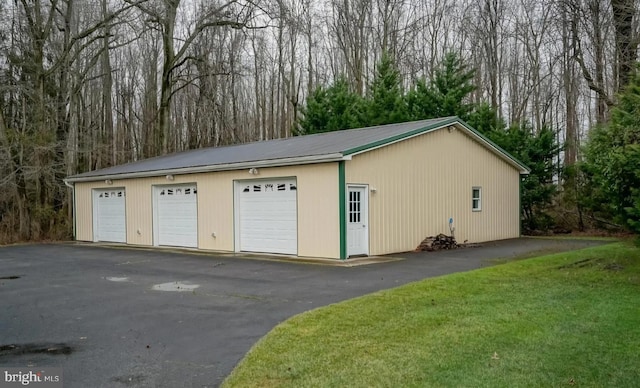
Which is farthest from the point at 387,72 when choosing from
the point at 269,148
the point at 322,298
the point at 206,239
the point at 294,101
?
the point at 322,298

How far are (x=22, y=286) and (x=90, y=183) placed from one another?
11.6 metres

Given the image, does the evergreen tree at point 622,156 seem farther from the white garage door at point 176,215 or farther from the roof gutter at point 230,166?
the white garage door at point 176,215

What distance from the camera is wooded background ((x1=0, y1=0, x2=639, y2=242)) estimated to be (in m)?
22.5

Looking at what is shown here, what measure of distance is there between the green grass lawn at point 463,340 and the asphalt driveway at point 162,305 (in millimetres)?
587

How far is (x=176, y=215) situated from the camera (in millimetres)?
17156

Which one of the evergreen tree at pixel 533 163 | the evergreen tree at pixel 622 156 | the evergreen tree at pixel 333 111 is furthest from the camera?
the evergreen tree at pixel 333 111

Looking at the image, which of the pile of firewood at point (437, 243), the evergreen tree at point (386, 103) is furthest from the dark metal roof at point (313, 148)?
the evergreen tree at point (386, 103)

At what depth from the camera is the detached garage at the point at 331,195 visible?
1299 centimetres

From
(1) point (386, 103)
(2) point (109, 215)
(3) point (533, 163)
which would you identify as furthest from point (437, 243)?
(2) point (109, 215)

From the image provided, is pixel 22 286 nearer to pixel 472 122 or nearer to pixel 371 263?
pixel 371 263

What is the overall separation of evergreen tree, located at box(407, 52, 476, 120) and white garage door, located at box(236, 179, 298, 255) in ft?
40.5

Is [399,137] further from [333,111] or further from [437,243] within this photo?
[333,111]

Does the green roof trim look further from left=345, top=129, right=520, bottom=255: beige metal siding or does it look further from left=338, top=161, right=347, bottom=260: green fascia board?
left=338, top=161, right=347, bottom=260: green fascia board

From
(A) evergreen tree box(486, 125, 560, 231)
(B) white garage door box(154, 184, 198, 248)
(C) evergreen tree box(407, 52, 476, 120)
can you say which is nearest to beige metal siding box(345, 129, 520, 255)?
(A) evergreen tree box(486, 125, 560, 231)
